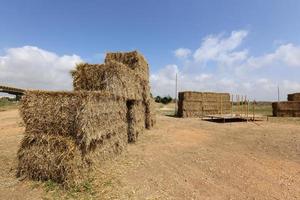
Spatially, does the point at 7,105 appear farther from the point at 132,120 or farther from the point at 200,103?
the point at 132,120

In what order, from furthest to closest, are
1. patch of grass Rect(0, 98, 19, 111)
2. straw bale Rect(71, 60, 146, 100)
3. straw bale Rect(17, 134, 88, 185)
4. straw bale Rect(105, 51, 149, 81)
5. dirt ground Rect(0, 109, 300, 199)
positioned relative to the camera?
patch of grass Rect(0, 98, 19, 111) → straw bale Rect(105, 51, 149, 81) → straw bale Rect(71, 60, 146, 100) → straw bale Rect(17, 134, 88, 185) → dirt ground Rect(0, 109, 300, 199)

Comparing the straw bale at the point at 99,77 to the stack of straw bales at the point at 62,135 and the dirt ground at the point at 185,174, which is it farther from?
the dirt ground at the point at 185,174

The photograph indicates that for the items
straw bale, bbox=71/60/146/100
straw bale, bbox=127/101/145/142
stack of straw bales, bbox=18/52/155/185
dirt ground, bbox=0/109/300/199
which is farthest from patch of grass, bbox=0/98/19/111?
stack of straw bales, bbox=18/52/155/185

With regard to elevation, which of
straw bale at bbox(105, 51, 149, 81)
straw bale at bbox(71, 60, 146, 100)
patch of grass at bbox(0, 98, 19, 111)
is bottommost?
patch of grass at bbox(0, 98, 19, 111)

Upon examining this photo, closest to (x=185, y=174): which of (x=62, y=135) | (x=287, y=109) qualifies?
(x=62, y=135)

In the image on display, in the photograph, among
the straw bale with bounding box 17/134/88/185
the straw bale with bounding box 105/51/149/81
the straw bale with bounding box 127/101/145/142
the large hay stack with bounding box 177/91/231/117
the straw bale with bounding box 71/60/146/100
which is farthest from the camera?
the large hay stack with bounding box 177/91/231/117

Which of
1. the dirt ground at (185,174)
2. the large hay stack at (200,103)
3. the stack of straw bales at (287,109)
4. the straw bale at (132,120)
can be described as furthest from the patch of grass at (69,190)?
the stack of straw bales at (287,109)

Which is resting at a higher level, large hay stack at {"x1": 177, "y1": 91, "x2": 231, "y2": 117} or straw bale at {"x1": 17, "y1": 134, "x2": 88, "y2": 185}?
large hay stack at {"x1": 177, "y1": 91, "x2": 231, "y2": 117}

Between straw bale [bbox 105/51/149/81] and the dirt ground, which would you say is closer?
the dirt ground

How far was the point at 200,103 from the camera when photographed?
1160 inches

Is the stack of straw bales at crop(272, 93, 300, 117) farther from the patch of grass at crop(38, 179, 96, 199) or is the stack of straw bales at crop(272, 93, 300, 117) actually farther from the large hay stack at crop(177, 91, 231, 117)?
the patch of grass at crop(38, 179, 96, 199)

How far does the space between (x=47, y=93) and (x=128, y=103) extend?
17.6 feet

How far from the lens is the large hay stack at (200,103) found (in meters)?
28.5

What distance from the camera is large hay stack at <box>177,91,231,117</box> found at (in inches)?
1122
